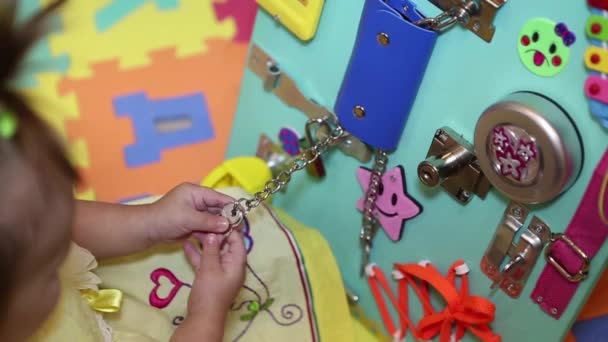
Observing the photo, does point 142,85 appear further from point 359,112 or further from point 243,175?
point 359,112

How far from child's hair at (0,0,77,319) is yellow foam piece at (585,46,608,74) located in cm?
38

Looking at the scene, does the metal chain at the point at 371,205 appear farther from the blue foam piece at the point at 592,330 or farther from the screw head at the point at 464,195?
the blue foam piece at the point at 592,330

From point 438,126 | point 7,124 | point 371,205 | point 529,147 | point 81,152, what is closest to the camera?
point 7,124

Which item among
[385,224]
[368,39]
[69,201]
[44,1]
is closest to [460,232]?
[385,224]

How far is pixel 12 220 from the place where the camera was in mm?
525

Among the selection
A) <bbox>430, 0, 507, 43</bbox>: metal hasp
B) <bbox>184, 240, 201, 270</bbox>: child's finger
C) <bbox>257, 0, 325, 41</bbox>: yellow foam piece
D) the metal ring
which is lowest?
<bbox>184, 240, 201, 270</bbox>: child's finger

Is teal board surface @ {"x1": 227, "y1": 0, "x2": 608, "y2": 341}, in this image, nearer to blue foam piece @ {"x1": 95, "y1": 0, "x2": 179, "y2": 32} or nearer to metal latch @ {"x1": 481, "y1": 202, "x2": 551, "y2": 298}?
metal latch @ {"x1": 481, "y1": 202, "x2": 551, "y2": 298}

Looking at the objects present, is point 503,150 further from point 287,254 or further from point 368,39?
point 287,254

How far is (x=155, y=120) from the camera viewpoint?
3.51 ft

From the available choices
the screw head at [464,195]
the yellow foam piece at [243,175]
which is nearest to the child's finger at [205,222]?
the yellow foam piece at [243,175]

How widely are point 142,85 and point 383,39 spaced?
0.49 meters

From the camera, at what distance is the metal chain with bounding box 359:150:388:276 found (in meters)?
0.79

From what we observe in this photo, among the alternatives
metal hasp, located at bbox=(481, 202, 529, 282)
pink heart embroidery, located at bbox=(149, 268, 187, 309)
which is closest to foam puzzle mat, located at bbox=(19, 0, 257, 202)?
pink heart embroidery, located at bbox=(149, 268, 187, 309)

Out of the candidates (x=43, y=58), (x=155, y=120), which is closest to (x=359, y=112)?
(x=155, y=120)
